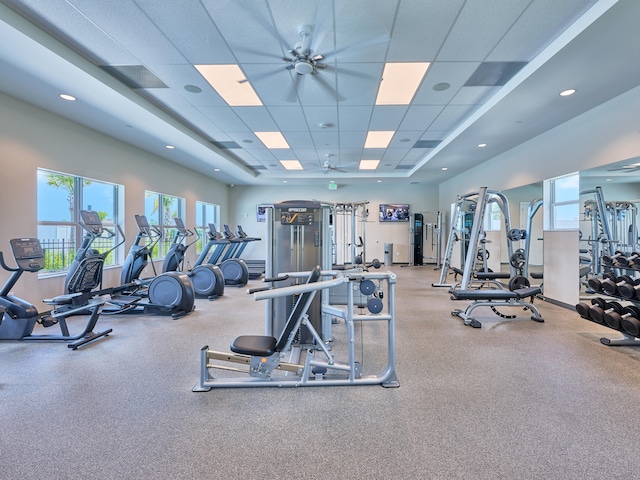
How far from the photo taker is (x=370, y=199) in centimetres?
1083

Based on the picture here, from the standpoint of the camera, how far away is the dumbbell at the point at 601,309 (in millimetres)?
3094

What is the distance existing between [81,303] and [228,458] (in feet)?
10.4

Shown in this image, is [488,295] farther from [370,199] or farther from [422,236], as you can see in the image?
[370,199]

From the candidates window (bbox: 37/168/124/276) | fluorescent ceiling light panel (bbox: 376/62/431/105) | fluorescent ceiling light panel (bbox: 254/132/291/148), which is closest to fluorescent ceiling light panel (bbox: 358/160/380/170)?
fluorescent ceiling light panel (bbox: 254/132/291/148)

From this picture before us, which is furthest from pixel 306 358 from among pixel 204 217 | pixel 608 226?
pixel 204 217

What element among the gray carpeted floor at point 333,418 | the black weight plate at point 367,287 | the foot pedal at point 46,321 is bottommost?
the gray carpeted floor at point 333,418

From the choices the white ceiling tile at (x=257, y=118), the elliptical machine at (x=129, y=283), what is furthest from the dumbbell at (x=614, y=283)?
the elliptical machine at (x=129, y=283)

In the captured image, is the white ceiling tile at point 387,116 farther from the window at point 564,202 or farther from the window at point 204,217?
the window at point 204,217

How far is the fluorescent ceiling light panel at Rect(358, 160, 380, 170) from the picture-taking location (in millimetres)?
7818

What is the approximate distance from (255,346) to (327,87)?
128 inches

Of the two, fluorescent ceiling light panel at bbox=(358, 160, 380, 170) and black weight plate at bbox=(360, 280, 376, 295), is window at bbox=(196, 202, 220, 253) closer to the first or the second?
fluorescent ceiling light panel at bbox=(358, 160, 380, 170)

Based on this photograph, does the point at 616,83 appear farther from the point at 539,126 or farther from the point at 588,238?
the point at 588,238

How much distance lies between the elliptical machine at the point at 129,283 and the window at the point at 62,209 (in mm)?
490

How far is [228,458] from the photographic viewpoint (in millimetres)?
1604
